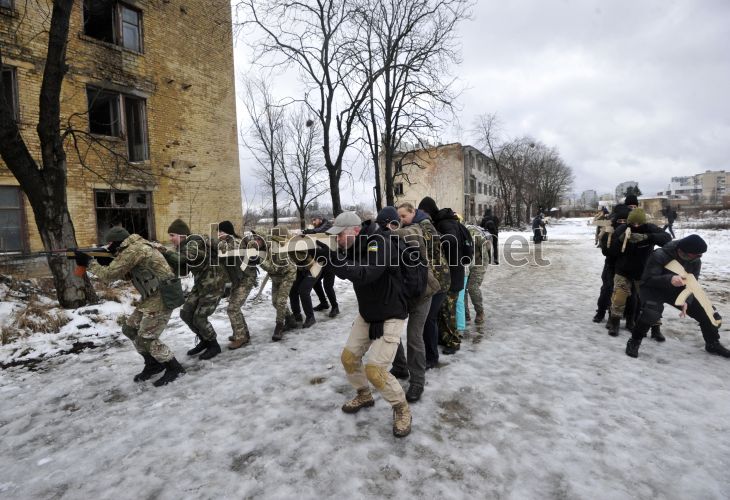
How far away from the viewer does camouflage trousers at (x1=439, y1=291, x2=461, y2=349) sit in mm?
4820

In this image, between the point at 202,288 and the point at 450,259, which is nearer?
the point at 450,259

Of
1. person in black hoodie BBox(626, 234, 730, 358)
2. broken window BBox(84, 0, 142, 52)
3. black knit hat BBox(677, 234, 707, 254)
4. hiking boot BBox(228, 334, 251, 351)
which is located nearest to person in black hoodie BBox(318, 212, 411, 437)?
hiking boot BBox(228, 334, 251, 351)

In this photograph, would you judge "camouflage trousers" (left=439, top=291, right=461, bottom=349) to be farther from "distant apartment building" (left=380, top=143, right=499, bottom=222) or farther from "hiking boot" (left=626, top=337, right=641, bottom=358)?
"distant apartment building" (left=380, top=143, right=499, bottom=222)

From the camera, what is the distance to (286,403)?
11.8 feet

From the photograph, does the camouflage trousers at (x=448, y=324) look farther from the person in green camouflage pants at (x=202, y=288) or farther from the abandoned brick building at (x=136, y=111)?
the abandoned brick building at (x=136, y=111)

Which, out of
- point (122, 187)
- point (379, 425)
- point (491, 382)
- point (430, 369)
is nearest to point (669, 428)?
point (491, 382)

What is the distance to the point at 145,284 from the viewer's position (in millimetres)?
4047

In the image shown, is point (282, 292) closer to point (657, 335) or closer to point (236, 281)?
point (236, 281)

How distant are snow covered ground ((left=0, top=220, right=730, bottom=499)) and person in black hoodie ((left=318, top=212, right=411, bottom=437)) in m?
0.42

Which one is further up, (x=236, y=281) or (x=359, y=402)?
(x=236, y=281)

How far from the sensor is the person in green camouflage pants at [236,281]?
16.7 ft

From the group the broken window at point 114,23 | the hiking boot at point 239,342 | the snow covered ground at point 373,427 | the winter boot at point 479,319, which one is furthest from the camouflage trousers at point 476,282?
the broken window at point 114,23

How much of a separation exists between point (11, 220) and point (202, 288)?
8.18 m

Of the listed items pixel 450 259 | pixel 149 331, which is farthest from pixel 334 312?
pixel 149 331
